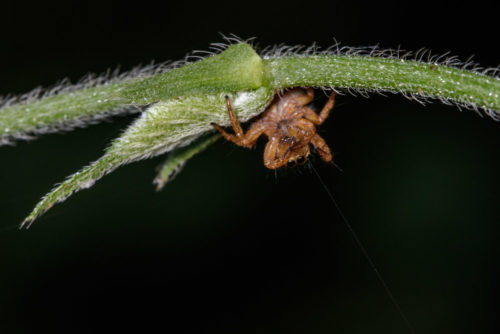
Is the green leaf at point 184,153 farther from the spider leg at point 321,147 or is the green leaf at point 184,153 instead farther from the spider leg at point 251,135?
the spider leg at point 321,147

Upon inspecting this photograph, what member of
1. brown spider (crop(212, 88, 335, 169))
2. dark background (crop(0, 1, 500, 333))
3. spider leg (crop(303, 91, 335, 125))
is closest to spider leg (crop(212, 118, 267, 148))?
brown spider (crop(212, 88, 335, 169))

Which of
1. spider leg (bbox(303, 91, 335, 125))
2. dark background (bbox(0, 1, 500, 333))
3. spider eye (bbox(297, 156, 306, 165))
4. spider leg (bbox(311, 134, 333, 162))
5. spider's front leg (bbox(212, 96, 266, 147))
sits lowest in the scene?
spider eye (bbox(297, 156, 306, 165))

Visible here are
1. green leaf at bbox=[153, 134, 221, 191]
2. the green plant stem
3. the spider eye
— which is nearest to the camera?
the green plant stem

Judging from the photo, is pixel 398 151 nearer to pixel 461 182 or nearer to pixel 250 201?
pixel 461 182

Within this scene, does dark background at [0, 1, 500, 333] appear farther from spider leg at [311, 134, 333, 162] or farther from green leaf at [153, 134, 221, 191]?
green leaf at [153, 134, 221, 191]

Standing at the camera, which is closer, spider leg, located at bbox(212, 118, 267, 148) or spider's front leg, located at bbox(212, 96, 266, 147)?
spider's front leg, located at bbox(212, 96, 266, 147)

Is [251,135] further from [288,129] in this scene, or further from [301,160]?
[301,160]

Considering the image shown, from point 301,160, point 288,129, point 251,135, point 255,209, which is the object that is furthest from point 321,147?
point 255,209
